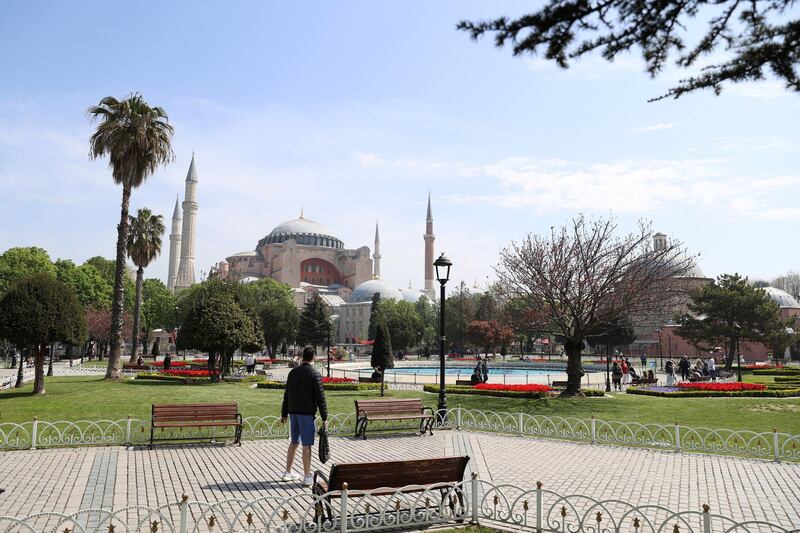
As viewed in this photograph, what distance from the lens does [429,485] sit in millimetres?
6434

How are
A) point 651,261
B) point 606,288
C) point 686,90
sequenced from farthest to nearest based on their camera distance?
point 651,261 < point 606,288 < point 686,90

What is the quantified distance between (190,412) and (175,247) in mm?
87829

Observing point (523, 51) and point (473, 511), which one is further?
point (473, 511)

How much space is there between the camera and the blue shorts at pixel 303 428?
312 inches

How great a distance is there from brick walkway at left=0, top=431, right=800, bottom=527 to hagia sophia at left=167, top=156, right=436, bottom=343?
7325cm

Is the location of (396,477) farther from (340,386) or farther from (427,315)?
(427,315)

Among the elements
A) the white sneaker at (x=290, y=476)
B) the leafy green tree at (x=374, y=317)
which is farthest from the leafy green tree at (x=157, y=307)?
the white sneaker at (x=290, y=476)

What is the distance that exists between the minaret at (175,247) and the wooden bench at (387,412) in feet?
277

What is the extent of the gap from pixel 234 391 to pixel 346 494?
16.6m

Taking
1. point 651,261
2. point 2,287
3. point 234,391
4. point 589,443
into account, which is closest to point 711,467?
point 589,443

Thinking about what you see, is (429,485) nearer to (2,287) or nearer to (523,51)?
(523,51)

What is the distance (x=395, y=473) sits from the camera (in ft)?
20.7

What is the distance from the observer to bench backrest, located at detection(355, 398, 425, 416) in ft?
39.1

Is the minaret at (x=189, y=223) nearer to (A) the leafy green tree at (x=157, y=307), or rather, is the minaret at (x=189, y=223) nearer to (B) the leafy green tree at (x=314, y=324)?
(A) the leafy green tree at (x=157, y=307)
